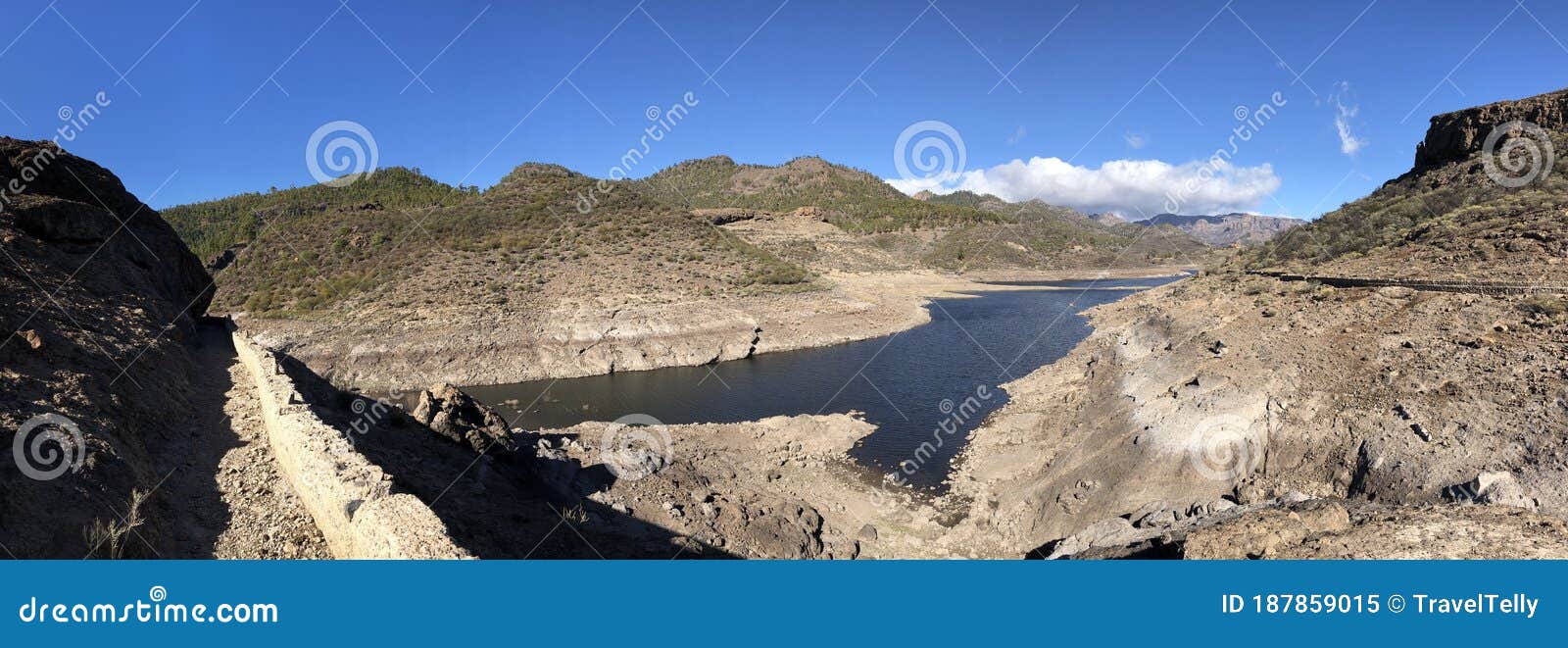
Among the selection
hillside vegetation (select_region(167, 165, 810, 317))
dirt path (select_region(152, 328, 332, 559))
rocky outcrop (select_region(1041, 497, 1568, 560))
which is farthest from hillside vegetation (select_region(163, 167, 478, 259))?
rocky outcrop (select_region(1041, 497, 1568, 560))

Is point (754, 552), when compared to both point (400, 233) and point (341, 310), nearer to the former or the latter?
point (341, 310)

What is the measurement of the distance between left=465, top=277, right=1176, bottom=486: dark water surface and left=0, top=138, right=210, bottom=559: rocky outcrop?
12.0 meters

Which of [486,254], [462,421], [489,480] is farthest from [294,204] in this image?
[489,480]

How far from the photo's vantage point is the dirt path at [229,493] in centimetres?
793

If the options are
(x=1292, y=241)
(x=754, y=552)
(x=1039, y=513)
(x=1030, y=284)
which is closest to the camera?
(x=754, y=552)

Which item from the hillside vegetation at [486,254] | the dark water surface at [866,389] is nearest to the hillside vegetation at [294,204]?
the hillside vegetation at [486,254]

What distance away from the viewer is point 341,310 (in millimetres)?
35219

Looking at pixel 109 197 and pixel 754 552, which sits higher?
pixel 109 197

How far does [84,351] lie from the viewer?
1070 centimetres

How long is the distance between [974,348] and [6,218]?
3583 cm

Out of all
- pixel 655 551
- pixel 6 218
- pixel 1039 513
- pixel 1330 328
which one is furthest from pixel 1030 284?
pixel 6 218

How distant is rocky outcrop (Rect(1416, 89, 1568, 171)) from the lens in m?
26.1

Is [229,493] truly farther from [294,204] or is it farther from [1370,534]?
[294,204]

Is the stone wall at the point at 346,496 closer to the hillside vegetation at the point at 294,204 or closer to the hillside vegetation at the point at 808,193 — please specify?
the hillside vegetation at the point at 294,204
